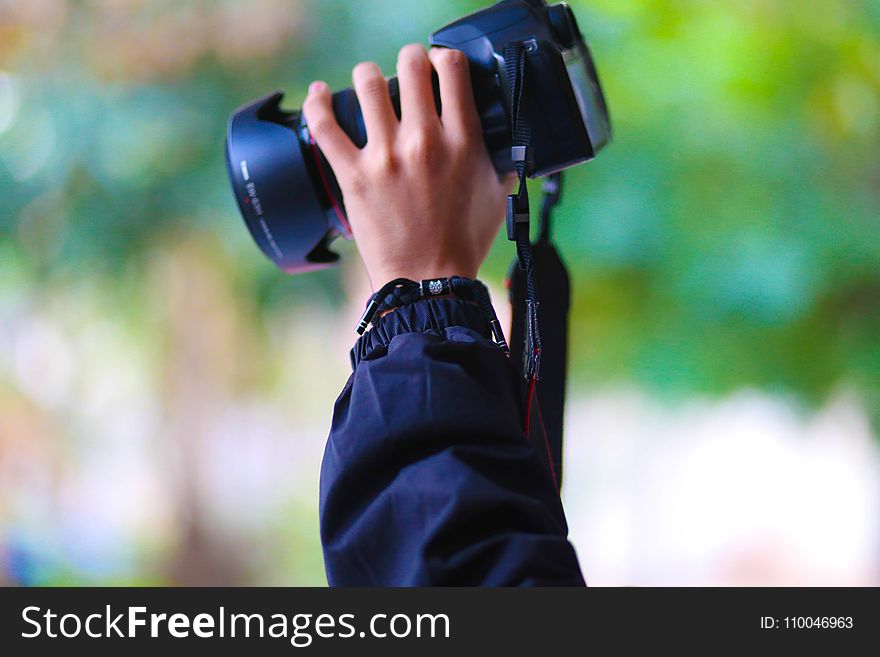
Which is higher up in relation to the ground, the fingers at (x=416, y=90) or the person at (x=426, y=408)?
the fingers at (x=416, y=90)

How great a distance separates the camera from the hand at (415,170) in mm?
501

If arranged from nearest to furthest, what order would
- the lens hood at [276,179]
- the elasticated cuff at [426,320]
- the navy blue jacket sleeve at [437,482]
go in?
the navy blue jacket sleeve at [437,482] < the elasticated cuff at [426,320] < the lens hood at [276,179]

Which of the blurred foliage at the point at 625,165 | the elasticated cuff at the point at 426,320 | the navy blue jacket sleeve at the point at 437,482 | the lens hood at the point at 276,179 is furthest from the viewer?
the blurred foliage at the point at 625,165

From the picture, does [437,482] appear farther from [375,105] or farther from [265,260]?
[265,260]

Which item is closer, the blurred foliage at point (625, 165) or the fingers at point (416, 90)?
the fingers at point (416, 90)

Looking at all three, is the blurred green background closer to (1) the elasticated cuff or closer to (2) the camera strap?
(2) the camera strap

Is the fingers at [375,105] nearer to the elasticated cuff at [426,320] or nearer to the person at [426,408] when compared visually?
the person at [426,408]

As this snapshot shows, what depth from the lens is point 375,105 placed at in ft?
1.73

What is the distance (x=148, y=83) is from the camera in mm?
1190

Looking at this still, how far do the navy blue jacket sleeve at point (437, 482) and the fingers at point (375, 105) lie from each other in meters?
0.15

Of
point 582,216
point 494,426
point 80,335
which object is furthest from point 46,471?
point 494,426

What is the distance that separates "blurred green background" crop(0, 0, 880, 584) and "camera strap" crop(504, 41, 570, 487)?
51 centimetres

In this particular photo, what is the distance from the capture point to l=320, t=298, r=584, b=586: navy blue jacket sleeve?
0.36 m

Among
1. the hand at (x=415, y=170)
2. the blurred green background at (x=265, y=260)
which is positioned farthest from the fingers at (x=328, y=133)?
the blurred green background at (x=265, y=260)
